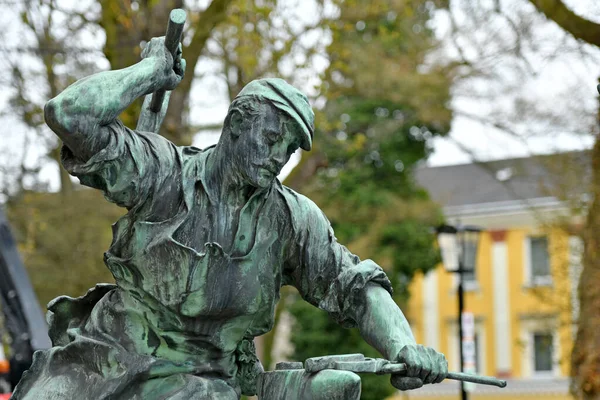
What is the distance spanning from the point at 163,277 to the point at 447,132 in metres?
23.0

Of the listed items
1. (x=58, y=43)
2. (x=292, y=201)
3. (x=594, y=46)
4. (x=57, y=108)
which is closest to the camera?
(x=57, y=108)

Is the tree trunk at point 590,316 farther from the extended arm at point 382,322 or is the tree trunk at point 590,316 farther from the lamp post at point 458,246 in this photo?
the extended arm at point 382,322

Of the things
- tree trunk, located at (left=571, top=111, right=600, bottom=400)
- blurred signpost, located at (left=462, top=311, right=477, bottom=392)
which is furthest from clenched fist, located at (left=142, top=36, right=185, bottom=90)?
blurred signpost, located at (left=462, top=311, right=477, bottom=392)

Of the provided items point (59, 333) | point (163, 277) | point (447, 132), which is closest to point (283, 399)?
point (163, 277)

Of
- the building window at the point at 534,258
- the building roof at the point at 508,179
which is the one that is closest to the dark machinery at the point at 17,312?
the building roof at the point at 508,179

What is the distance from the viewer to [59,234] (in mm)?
22672

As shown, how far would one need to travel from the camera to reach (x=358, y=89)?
22766mm

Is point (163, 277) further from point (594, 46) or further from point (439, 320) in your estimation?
point (439, 320)

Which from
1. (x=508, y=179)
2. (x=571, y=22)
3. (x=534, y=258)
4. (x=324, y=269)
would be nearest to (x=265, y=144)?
(x=324, y=269)

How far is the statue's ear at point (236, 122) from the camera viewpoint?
410cm

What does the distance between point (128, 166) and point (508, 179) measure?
782 inches

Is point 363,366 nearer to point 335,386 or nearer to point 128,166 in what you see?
point 335,386

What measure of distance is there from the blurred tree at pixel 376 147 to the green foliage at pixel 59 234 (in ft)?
12.7

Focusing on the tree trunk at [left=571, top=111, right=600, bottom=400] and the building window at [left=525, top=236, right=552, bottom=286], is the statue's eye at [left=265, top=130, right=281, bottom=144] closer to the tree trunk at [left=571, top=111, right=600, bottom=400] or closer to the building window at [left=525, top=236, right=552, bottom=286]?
the tree trunk at [left=571, top=111, right=600, bottom=400]
